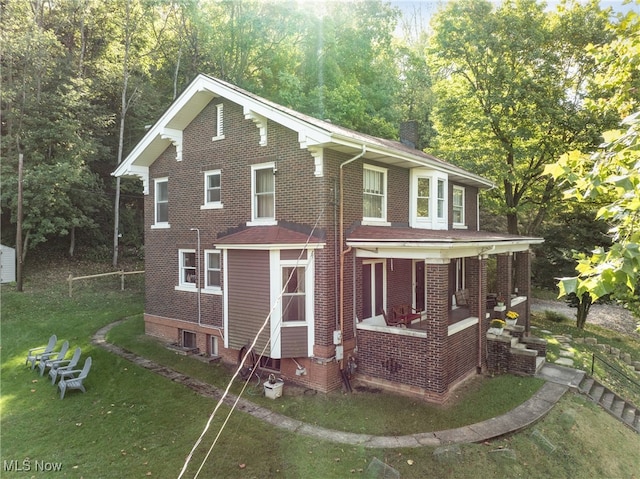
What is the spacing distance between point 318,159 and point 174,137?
6679 millimetres

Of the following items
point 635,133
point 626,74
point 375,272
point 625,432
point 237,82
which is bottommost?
point 625,432

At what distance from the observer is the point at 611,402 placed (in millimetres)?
11758

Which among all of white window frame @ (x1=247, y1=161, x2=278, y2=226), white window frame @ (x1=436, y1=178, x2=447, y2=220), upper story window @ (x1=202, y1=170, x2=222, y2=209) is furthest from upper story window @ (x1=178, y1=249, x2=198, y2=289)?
white window frame @ (x1=436, y1=178, x2=447, y2=220)

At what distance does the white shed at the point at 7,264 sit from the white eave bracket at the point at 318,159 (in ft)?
71.6

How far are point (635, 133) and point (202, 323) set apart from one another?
1310cm

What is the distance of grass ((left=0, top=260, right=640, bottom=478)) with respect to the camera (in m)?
7.78

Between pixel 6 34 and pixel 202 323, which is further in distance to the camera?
pixel 6 34

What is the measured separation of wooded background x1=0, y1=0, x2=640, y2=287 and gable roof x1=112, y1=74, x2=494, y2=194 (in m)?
7.34

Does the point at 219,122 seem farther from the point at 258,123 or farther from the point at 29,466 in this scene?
the point at 29,466

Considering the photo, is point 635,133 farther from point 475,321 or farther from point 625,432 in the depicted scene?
point 625,432

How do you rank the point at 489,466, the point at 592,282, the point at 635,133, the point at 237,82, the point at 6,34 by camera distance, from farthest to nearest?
1. the point at 237,82
2. the point at 6,34
3. the point at 489,466
4. the point at 635,133
5. the point at 592,282

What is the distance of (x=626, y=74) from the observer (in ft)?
20.4

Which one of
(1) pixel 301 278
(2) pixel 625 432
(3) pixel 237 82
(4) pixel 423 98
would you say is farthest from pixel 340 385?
(4) pixel 423 98

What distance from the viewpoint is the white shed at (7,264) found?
23047mm
